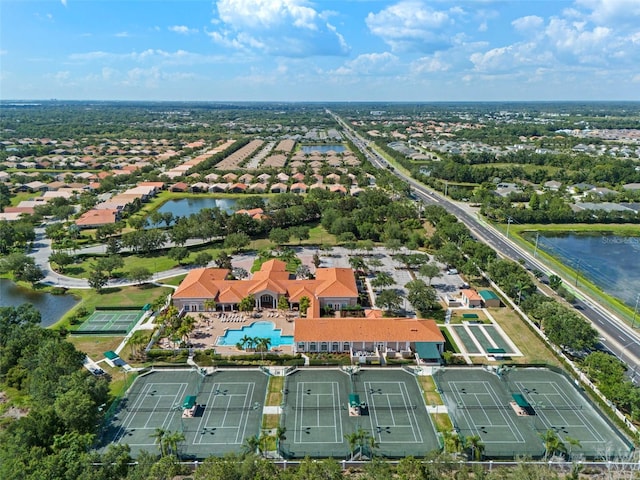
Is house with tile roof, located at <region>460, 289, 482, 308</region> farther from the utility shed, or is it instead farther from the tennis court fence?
the tennis court fence

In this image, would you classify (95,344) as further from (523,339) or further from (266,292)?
(523,339)

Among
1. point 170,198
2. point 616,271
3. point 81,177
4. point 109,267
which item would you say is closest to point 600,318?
point 616,271

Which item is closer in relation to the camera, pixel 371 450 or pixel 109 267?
pixel 371 450

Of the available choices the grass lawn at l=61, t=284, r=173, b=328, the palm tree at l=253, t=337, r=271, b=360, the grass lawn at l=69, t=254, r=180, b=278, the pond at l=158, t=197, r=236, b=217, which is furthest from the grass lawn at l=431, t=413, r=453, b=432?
the pond at l=158, t=197, r=236, b=217

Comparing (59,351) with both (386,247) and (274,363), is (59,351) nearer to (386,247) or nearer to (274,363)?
(274,363)

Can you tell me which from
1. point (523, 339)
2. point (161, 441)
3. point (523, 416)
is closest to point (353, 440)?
point (161, 441)
